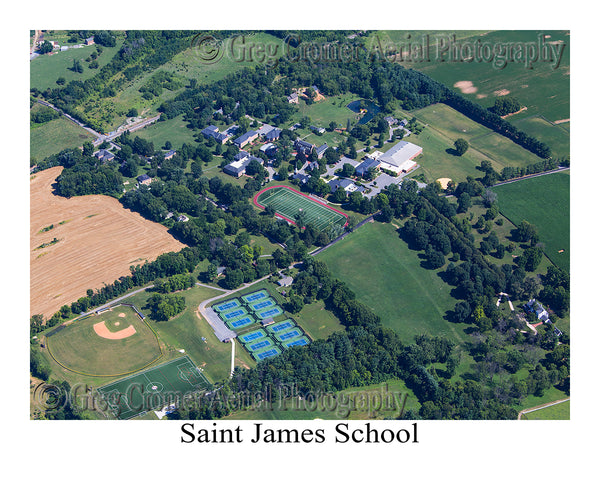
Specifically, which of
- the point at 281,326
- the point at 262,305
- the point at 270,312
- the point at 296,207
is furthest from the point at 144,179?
the point at 281,326

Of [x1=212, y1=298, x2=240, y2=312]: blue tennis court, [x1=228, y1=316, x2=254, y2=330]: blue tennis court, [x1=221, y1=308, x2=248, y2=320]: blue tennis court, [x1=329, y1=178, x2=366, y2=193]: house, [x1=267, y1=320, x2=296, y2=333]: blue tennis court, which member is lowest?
[x1=267, y1=320, x2=296, y2=333]: blue tennis court

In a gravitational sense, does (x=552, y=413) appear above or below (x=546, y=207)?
below

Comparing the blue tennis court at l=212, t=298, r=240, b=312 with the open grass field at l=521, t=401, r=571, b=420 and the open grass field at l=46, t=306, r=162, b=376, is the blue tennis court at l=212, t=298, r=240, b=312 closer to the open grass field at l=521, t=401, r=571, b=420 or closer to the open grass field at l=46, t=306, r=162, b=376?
the open grass field at l=46, t=306, r=162, b=376

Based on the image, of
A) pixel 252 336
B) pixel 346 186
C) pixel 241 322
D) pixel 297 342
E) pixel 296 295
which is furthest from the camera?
pixel 346 186

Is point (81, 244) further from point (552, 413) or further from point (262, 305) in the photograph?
point (552, 413)

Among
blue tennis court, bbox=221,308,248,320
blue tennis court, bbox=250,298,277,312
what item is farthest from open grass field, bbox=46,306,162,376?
blue tennis court, bbox=250,298,277,312

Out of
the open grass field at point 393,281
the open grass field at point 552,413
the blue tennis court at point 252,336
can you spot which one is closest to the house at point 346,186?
the open grass field at point 393,281

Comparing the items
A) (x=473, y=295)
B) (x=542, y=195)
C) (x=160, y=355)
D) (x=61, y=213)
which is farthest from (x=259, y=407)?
(x=542, y=195)

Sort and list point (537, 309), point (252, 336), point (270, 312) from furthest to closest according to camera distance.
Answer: point (270, 312), point (537, 309), point (252, 336)
